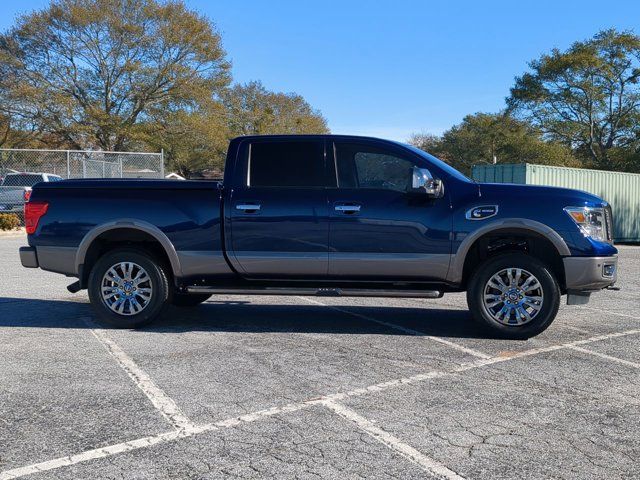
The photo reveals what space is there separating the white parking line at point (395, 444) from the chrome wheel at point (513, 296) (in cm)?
259

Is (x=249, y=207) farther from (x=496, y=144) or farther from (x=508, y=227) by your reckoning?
(x=496, y=144)

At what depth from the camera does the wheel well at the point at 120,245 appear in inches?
269

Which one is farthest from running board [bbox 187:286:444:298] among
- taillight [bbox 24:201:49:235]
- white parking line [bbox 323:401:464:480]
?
white parking line [bbox 323:401:464:480]

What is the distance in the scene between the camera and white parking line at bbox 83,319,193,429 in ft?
13.4

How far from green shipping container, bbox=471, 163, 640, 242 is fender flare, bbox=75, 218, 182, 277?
1555 centimetres

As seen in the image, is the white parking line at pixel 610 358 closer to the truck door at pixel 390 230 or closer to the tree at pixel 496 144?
the truck door at pixel 390 230

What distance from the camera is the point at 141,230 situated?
22.0ft

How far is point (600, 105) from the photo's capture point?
135 feet

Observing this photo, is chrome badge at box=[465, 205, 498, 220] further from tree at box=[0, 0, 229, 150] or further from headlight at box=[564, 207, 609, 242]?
tree at box=[0, 0, 229, 150]

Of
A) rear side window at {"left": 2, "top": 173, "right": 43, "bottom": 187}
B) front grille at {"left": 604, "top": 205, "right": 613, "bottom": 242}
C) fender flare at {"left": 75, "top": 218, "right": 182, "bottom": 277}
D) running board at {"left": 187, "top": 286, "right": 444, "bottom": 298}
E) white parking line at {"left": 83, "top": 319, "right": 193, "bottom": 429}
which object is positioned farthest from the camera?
rear side window at {"left": 2, "top": 173, "right": 43, "bottom": 187}

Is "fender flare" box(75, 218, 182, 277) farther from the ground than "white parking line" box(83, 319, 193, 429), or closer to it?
farther from the ground

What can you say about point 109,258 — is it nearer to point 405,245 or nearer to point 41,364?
point 41,364

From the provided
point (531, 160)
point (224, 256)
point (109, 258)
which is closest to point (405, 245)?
point (224, 256)

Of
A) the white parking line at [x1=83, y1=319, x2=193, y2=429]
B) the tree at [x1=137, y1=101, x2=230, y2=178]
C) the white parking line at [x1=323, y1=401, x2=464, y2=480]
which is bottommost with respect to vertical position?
the white parking line at [x1=323, y1=401, x2=464, y2=480]
